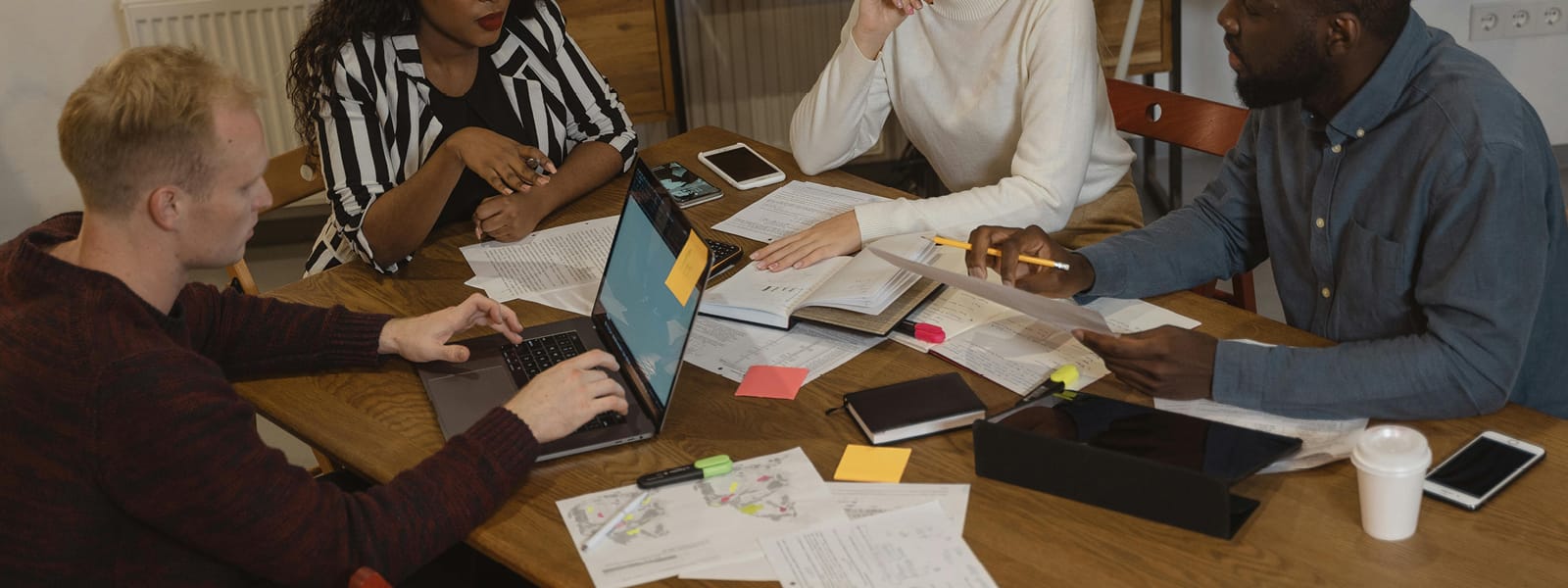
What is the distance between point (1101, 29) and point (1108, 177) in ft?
4.83

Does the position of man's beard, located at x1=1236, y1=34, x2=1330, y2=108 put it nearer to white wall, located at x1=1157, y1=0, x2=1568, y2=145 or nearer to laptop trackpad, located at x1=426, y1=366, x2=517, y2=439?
laptop trackpad, located at x1=426, y1=366, x2=517, y2=439

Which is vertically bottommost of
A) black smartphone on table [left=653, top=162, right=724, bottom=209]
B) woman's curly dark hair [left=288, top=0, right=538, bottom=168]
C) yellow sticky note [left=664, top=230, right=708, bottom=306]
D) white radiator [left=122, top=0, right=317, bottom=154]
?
black smartphone on table [left=653, top=162, right=724, bottom=209]

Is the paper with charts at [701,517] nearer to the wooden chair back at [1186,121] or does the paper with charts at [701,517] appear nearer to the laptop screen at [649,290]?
the laptop screen at [649,290]

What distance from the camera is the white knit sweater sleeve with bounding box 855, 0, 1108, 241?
6.95ft

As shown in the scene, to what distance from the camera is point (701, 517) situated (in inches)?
55.8

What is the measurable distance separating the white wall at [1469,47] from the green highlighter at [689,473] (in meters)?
3.01

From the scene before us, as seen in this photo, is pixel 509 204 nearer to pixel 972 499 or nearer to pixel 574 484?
pixel 574 484

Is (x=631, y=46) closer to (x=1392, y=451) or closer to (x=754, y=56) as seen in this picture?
(x=754, y=56)

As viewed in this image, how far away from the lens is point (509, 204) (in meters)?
2.24

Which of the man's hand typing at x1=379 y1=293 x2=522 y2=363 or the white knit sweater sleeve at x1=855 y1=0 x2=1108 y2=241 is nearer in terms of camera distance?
the man's hand typing at x1=379 y1=293 x2=522 y2=363

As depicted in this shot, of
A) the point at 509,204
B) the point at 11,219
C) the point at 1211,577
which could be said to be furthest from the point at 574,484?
the point at 11,219

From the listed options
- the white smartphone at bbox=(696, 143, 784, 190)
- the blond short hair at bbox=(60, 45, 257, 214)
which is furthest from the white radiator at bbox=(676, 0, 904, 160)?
the blond short hair at bbox=(60, 45, 257, 214)

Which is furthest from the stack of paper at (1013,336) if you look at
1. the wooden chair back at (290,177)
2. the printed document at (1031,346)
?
the wooden chair back at (290,177)

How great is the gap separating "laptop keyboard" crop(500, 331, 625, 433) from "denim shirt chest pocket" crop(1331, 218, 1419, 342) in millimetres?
992
